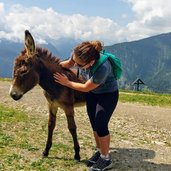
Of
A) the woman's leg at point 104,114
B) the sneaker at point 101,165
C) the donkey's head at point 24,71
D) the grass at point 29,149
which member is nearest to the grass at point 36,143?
the grass at point 29,149

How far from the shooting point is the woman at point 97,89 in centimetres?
838

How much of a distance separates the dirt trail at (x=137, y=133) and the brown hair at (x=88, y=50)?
3.25 metres

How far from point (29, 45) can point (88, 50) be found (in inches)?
60.6

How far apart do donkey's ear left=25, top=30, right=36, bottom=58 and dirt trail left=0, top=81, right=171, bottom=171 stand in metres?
3.72

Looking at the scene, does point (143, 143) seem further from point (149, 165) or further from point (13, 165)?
point (13, 165)

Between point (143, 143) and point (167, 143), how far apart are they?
1.25 m

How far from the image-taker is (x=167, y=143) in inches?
551

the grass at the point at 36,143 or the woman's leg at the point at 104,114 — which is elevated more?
the woman's leg at the point at 104,114

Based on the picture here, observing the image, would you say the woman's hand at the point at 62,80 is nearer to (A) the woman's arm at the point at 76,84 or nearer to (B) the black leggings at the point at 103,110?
(A) the woman's arm at the point at 76,84

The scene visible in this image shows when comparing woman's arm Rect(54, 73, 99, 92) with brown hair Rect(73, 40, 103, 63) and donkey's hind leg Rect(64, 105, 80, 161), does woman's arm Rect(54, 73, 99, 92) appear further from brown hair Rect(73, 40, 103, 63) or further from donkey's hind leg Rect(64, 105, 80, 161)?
donkey's hind leg Rect(64, 105, 80, 161)

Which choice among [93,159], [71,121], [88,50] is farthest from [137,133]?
[88,50]

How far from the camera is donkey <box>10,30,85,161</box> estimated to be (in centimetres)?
904

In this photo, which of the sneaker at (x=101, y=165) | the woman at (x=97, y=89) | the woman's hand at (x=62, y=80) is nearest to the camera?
the woman at (x=97, y=89)

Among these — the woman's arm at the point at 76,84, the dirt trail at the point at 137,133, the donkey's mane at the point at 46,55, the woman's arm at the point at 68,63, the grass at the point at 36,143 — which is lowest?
the dirt trail at the point at 137,133
